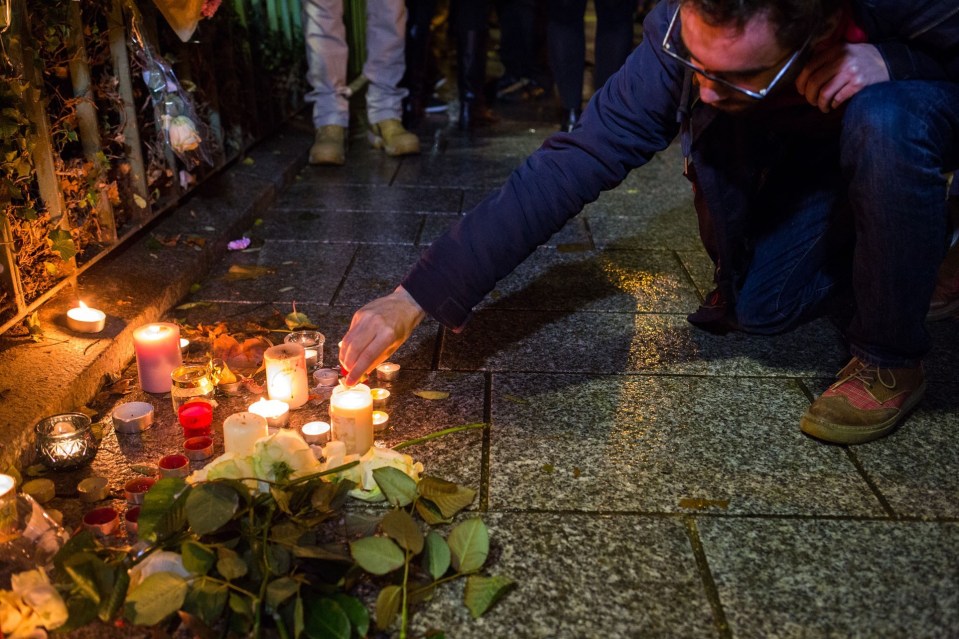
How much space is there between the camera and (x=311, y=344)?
2.51 m

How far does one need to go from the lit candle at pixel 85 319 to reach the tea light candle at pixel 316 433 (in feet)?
2.74

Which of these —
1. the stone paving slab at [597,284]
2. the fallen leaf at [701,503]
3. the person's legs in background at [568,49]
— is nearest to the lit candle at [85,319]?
the stone paving slab at [597,284]

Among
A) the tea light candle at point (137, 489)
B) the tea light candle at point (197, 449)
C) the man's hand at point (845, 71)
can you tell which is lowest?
the tea light candle at point (197, 449)

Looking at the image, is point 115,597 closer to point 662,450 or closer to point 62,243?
point 662,450

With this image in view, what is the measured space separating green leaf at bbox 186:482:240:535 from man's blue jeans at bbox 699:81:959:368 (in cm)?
149

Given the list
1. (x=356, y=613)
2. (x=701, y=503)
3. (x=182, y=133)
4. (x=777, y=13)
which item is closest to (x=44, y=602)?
(x=356, y=613)

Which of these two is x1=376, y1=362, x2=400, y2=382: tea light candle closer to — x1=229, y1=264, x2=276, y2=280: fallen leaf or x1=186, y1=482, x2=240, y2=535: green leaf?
x1=186, y1=482, x2=240, y2=535: green leaf

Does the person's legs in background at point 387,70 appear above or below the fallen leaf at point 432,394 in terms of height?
above

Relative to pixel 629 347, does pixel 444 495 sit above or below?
above

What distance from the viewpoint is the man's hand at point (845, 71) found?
6.50 feet

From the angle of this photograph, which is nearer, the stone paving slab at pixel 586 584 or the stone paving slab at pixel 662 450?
the stone paving slab at pixel 586 584

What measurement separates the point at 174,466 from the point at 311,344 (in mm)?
684

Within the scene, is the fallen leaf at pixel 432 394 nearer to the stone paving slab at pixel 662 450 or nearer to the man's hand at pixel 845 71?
the stone paving slab at pixel 662 450

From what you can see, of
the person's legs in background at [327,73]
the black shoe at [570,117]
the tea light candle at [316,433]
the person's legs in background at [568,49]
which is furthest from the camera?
the black shoe at [570,117]
